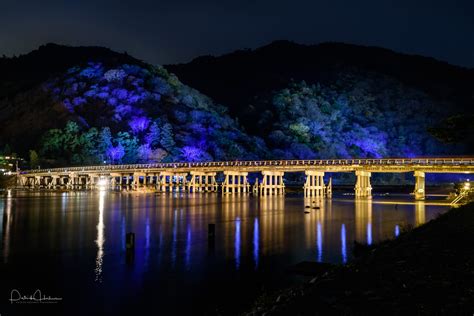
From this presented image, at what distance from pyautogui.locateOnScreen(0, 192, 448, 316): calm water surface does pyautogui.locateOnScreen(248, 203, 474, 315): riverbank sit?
3.66 meters

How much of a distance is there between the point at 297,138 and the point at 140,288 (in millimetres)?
120719

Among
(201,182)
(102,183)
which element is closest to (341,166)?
(201,182)

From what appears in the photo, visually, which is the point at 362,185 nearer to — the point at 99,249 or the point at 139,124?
the point at 99,249

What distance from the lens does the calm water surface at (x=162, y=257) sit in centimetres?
1394

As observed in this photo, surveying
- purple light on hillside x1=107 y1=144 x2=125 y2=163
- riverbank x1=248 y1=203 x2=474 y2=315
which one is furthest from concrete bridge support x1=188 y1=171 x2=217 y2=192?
riverbank x1=248 y1=203 x2=474 y2=315

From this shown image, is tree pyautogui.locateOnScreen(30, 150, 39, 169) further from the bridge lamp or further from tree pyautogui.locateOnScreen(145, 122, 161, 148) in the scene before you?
tree pyautogui.locateOnScreen(145, 122, 161, 148)

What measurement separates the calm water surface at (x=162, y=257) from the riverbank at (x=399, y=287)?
3658 millimetres

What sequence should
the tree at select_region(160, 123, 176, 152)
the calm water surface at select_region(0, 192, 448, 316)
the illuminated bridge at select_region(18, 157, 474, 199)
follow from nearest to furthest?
the calm water surface at select_region(0, 192, 448, 316) → the illuminated bridge at select_region(18, 157, 474, 199) → the tree at select_region(160, 123, 176, 152)

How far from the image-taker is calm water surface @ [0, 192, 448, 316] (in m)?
13.9

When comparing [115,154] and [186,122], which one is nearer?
[115,154]

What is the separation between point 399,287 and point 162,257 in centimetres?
1402

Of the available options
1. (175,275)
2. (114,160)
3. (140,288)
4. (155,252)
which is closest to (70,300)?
(140,288)

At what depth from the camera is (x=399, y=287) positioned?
28.6 feet

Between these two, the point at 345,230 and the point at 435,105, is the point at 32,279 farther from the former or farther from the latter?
the point at 435,105
